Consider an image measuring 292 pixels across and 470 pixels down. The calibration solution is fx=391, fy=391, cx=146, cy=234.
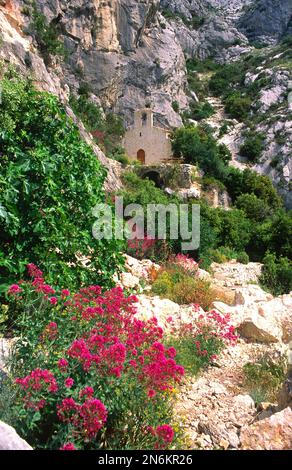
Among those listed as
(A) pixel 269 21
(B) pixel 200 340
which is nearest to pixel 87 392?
(B) pixel 200 340

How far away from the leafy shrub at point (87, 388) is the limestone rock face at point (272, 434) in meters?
0.63

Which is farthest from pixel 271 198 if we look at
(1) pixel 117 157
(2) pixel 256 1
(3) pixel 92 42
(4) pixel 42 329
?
(2) pixel 256 1

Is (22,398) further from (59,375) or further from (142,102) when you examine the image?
(142,102)

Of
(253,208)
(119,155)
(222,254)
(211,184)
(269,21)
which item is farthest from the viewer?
(269,21)

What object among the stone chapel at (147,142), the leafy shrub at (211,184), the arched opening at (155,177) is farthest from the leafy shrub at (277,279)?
the stone chapel at (147,142)

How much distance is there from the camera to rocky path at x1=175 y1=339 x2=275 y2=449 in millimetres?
3109

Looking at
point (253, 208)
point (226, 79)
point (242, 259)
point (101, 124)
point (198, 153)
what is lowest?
point (242, 259)

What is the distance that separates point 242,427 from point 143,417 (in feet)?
3.44

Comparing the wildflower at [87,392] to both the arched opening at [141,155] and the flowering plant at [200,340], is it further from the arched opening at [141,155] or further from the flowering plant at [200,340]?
the arched opening at [141,155]

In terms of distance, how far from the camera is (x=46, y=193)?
13.7 ft

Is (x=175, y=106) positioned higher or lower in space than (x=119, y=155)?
higher

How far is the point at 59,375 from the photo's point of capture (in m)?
2.51

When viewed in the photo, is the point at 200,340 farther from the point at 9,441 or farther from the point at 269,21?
the point at 269,21

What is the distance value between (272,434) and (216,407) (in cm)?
92
